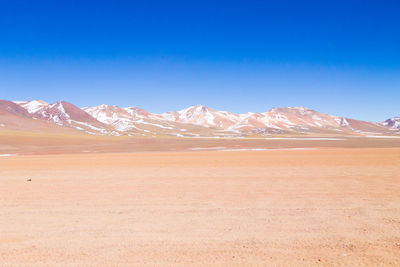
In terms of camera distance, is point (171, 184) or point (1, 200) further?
point (171, 184)

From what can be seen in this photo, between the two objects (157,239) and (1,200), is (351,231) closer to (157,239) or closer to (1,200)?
(157,239)

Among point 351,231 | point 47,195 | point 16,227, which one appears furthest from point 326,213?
point 47,195

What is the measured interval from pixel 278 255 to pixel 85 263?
3487 mm

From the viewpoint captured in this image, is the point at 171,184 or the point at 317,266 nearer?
the point at 317,266

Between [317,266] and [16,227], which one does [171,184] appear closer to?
[16,227]

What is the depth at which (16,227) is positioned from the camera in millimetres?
7551

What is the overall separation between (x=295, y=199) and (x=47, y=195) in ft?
28.7

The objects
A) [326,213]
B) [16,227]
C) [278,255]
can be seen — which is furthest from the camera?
[326,213]

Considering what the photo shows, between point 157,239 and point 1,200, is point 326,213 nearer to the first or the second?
point 157,239

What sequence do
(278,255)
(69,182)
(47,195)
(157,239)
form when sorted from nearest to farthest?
1. (278,255)
2. (157,239)
3. (47,195)
4. (69,182)

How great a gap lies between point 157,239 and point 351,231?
4.32 metres

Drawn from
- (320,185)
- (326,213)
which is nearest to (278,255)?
(326,213)

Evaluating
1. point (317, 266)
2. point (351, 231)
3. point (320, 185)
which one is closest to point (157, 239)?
point (317, 266)

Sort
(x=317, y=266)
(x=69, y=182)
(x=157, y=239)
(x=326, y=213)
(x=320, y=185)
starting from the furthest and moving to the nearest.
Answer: (x=69, y=182) < (x=320, y=185) < (x=326, y=213) < (x=157, y=239) < (x=317, y=266)
